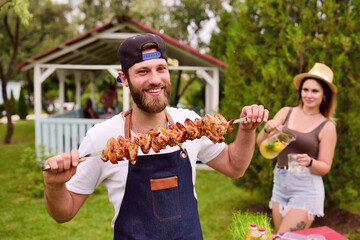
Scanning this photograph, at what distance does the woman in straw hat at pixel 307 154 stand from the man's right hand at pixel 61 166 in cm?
235

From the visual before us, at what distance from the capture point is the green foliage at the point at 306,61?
→ 513 centimetres

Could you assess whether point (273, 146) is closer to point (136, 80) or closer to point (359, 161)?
point (136, 80)

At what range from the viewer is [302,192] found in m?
3.61

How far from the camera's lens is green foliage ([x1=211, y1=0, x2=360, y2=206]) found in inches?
202

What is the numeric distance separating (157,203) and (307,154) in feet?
7.37

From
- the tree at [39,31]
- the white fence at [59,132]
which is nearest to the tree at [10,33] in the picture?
the tree at [39,31]

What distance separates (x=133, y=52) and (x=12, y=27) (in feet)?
61.8

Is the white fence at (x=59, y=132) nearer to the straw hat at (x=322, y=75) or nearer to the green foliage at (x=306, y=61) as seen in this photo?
the green foliage at (x=306, y=61)

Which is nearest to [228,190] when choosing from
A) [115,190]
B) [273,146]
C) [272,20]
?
[272,20]

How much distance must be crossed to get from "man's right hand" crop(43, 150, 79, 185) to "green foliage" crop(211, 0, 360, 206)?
11.9ft

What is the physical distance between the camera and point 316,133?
365 centimetres

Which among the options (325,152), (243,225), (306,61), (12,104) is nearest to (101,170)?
(243,225)

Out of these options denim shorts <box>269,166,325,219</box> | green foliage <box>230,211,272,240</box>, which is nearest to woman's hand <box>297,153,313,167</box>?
denim shorts <box>269,166,325,219</box>

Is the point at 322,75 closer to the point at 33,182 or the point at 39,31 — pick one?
the point at 33,182
